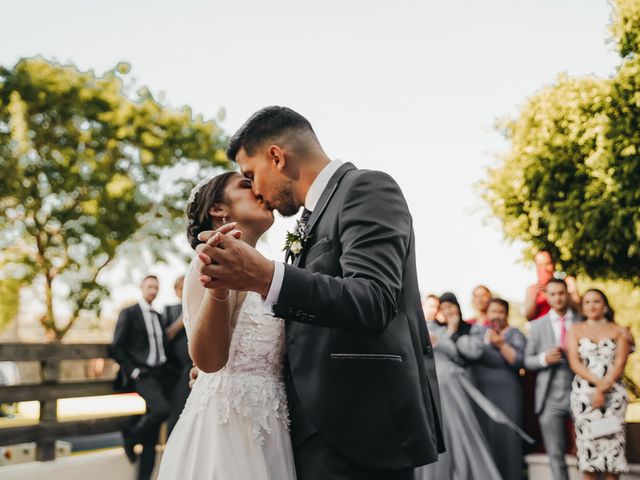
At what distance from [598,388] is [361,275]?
17.4ft

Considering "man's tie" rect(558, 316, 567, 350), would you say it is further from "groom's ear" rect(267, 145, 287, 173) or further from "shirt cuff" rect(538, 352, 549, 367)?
"groom's ear" rect(267, 145, 287, 173)

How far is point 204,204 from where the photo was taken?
3.32m

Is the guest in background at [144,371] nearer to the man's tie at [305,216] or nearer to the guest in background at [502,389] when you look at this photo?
the guest in background at [502,389]

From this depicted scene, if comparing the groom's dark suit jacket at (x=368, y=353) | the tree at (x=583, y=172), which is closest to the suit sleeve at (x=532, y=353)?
the groom's dark suit jacket at (x=368, y=353)

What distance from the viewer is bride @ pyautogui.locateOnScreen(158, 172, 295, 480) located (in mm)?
2758

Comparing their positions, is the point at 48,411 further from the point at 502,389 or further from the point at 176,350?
the point at 502,389

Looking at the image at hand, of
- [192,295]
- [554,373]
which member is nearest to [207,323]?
[192,295]

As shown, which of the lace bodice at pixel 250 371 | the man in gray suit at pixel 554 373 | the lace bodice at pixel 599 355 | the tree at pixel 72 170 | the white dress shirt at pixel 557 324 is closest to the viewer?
the lace bodice at pixel 250 371

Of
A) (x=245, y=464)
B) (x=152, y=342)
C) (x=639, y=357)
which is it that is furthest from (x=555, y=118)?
(x=245, y=464)

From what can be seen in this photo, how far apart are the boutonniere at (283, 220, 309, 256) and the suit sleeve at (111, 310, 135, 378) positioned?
563 centimetres

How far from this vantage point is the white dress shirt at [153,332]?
7.80 m

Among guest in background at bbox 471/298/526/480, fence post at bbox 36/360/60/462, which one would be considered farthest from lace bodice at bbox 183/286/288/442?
guest in background at bbox 471/298/526/480

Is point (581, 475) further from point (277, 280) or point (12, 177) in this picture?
point (12, 177)

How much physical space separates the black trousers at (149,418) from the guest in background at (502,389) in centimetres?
355
